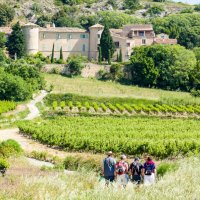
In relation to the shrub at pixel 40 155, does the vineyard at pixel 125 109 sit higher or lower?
lower

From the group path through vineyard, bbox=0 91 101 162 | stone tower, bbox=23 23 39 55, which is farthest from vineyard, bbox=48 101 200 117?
stone tower, bbox=23 23 39 55

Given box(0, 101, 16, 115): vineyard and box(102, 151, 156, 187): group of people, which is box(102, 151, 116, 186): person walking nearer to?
box(102, 151, 156, 187): group of people

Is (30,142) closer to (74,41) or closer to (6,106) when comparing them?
(6,106)

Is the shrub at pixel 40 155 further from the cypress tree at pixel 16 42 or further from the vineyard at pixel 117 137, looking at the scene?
the cypress tree at pixel 16 42

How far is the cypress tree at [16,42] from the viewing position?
3019 inches

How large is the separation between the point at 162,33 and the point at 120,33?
1578 centimetres

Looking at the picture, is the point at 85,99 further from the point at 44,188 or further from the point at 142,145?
the point at 44,188

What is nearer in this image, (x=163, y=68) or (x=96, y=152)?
(x=96, y=152)

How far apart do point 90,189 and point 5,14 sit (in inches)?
3674

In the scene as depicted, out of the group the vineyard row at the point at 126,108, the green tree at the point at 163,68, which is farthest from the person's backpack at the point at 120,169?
the green tree at the point at 163,68

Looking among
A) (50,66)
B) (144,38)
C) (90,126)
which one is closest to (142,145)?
(90,126)

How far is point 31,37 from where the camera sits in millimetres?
80625

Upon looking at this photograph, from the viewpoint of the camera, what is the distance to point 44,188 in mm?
12914

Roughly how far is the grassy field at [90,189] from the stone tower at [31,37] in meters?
65.8
